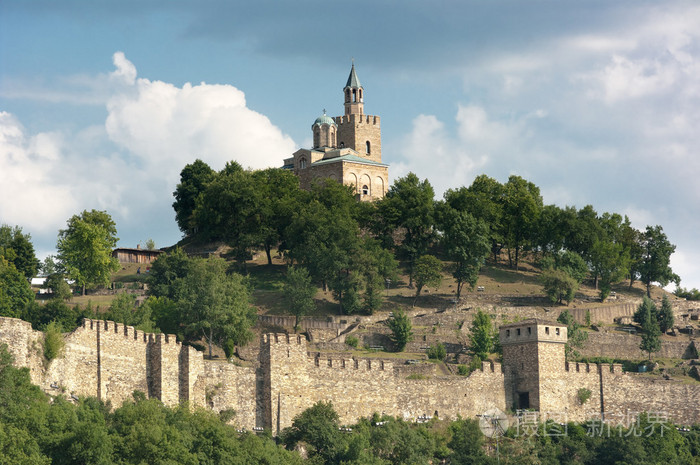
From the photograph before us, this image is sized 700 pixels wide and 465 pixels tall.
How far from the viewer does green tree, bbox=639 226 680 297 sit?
310ft

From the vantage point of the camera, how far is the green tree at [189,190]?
9825 cm

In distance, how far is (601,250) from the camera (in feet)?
301

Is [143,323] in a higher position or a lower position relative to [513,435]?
higher

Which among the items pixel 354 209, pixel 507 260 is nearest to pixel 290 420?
pixel 354 209

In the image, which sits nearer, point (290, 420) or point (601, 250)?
point (290, 420)

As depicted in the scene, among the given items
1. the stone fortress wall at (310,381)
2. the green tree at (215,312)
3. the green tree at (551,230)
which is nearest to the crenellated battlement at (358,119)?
the green tree at (551,230)

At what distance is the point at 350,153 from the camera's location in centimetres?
10462

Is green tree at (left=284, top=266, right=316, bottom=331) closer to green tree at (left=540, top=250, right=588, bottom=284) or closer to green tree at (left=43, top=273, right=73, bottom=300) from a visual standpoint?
green tree at (left=43, top=273, right=73, bottom=300)

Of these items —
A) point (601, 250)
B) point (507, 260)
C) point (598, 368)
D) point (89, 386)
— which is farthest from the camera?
point (507, 260)

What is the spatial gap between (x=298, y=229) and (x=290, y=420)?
27.4 m

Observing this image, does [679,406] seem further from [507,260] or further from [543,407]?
[507,260]

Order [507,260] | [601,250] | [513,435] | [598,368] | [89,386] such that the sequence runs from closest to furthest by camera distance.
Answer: [89,386] < [513,435] < [598,368] < [601,250] < [507,260]

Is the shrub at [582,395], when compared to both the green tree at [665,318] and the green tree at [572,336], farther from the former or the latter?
the green tree at [665,318]

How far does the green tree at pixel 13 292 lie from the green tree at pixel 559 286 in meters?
31.6
